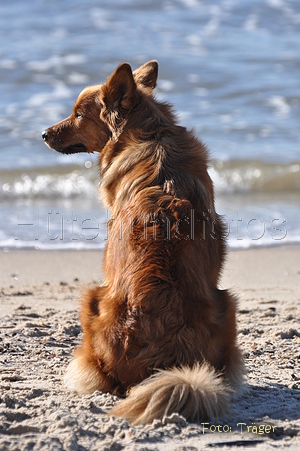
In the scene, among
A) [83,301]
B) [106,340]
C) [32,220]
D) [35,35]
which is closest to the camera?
[106,340]

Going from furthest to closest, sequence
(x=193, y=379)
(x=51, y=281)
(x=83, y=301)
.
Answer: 1. (x=51, y=281)
2. (x=83, y=301)
3. (x=193, y=379)

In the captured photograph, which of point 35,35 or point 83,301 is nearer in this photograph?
point 83,301

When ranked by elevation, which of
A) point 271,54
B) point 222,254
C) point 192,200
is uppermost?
point 271,54

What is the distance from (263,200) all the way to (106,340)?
19.3 feet

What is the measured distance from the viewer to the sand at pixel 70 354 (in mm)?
2646

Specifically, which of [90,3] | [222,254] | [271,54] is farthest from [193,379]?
[90,3]

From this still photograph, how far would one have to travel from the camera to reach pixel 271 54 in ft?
44.8

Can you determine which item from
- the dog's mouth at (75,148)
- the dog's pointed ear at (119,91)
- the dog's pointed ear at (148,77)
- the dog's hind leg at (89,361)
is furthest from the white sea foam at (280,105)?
the dog's hind leg at (89,361)

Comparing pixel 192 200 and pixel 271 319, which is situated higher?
pixel 192 200

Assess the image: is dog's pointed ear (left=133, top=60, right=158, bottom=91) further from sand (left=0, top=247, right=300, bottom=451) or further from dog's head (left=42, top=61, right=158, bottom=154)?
sand (left=0, top=247, right=300, bottom=451)

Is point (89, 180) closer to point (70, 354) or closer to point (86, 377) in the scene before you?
point (70, 354)

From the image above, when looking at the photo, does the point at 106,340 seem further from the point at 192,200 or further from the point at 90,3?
the point at 90,3

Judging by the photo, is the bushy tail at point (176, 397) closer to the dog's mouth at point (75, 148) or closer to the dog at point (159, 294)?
the dog at point (159, 294)

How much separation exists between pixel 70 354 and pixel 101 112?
157cm
